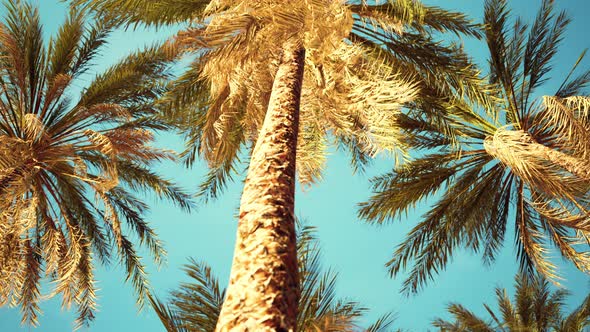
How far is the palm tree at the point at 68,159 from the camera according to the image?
770 centimetres

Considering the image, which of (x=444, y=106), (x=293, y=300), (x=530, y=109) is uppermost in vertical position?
(x=530, y=109)

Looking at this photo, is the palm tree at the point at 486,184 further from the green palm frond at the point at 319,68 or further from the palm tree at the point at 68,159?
the palm tree at the point at 68,159

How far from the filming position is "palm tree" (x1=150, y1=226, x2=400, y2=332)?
4336 millimetres

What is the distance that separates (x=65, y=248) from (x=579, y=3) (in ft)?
259

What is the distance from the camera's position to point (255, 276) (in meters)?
2.99

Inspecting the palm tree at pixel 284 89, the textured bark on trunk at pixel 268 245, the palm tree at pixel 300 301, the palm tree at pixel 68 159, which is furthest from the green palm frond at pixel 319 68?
the palm tree at pixel 300 301

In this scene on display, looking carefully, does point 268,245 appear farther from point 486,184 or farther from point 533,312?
point 533,312

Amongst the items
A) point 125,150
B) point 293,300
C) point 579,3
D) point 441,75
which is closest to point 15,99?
point 125,150

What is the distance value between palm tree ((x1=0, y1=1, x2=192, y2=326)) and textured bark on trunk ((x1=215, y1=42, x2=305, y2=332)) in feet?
11.7

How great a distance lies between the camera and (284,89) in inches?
207

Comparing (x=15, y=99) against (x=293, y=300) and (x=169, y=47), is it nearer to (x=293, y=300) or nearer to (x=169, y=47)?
(x=169, y=47)

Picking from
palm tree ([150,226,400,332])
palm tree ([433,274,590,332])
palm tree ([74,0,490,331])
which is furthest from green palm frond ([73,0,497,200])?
palm tree ([433,274,590,332])

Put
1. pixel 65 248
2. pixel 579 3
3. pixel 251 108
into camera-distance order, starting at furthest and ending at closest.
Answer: pixel 579 3, pixel 65 248, pixel 251 108

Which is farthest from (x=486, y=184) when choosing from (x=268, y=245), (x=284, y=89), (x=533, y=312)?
(x=268, y=245)
